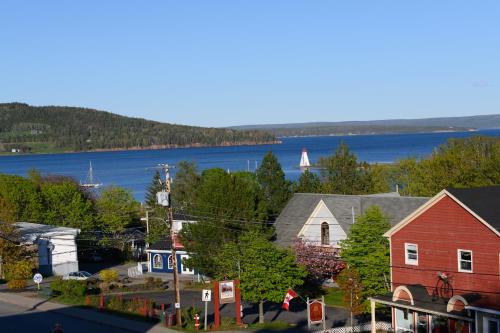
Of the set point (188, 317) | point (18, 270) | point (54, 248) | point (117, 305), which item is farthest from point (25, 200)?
point (188, 317)

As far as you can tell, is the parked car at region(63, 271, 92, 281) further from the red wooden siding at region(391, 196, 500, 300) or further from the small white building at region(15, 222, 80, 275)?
the red wooden siding at region(391, 196, 500, 300)

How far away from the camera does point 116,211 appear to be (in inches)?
2990

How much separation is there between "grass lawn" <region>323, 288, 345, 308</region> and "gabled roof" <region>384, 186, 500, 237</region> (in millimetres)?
8552

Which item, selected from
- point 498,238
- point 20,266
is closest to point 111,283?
point 20,266

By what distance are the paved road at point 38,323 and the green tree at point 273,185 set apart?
73.2ft

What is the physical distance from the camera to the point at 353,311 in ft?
123

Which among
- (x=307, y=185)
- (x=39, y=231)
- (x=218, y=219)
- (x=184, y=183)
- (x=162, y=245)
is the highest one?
(x=307, y=185)

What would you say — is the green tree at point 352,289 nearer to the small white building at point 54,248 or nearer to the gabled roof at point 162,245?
the gabled roof at point 162,245

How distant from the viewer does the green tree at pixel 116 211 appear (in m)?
73.6

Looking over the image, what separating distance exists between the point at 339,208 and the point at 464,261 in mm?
17977

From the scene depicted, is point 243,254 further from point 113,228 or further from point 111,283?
point 113,228

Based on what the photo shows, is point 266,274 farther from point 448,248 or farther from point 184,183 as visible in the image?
point 184,183

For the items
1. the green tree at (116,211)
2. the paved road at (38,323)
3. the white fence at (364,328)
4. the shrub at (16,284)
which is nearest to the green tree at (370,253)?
the white fence at (364,328)

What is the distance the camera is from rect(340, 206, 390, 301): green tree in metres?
39.0
